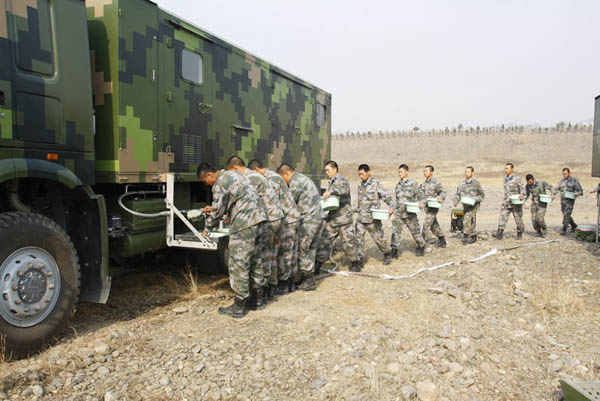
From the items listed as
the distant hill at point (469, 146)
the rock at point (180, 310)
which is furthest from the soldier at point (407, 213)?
the distant hill at point (469, 146)

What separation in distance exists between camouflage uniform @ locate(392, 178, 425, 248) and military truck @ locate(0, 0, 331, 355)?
Result: 3389 mm

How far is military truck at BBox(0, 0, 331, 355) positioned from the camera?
10.8 feet

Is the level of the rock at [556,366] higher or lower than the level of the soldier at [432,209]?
lower

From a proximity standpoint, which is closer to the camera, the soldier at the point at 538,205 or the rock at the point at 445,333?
the rock at the point at 445,333

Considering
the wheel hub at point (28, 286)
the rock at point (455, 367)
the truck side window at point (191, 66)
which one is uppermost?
the truck side window at point (191, 66)

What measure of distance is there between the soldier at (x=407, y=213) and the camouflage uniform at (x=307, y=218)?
2.48 metres

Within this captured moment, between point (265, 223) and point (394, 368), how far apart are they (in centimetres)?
220

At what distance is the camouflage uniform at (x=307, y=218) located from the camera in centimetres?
604

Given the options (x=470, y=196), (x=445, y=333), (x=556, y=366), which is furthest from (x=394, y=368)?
(x=470, y=196)

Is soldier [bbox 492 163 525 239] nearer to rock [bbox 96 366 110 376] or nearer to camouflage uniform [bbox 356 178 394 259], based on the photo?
camouflage uniform [bbox 356 178 394 259]

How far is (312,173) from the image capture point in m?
8.85

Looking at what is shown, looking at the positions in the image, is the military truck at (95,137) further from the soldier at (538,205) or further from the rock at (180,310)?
the soldier at (538,205)

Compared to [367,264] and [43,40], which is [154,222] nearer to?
[43,40]

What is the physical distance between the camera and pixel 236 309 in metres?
4.74
